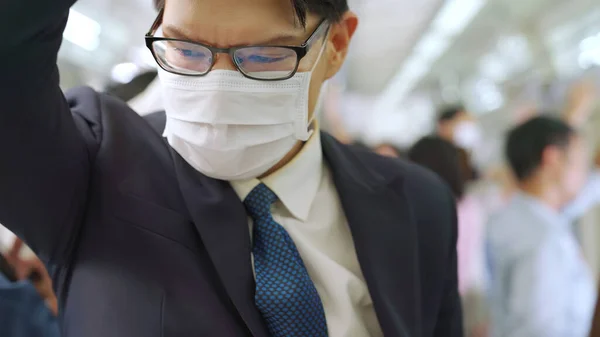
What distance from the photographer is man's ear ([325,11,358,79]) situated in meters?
1.06

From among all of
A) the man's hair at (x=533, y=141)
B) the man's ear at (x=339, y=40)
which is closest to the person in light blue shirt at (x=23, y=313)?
the man's ear at (x=339, y=40)

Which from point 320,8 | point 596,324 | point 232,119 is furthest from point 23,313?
point 596,324

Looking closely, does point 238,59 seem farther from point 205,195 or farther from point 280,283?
point 280,283

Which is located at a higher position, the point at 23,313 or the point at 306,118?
the point at 306,118

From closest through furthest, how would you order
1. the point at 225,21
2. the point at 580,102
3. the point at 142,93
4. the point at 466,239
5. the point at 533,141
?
1. the point at 225,21
2. the point at 142,93
3. the point at 533,141
4. the point at 466,239
5. the point at 580,102

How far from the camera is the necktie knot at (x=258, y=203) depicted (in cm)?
95

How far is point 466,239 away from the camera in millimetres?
2803

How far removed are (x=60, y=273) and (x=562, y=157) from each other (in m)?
2.13

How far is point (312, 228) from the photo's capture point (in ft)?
3.35

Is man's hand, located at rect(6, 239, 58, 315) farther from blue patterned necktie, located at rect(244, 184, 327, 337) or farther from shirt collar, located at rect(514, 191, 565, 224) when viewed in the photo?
shirt collar, located at rect(514, 191, 565, 224)

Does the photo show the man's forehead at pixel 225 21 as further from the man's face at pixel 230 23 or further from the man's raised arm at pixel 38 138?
the man's raised arm at pixel 38 138

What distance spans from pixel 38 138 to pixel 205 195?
293mm

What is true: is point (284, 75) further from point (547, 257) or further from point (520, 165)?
point (520, 165)

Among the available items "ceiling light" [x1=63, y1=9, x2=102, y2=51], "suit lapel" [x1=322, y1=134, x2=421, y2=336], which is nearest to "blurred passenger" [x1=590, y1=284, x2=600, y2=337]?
"suit lapel" [x1=322, y1=134, x2=421, y2=336]
